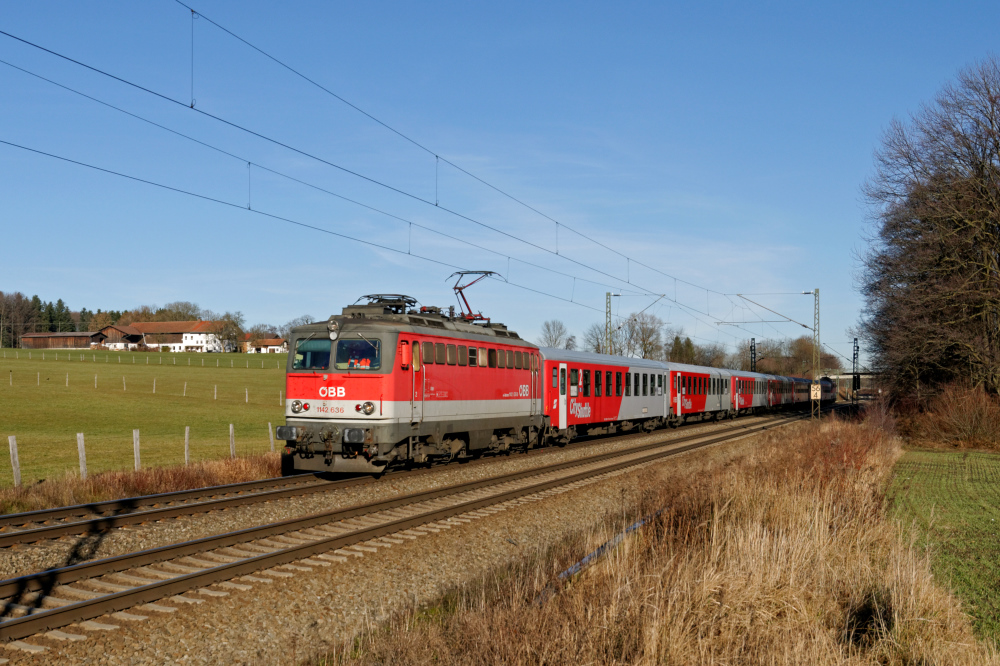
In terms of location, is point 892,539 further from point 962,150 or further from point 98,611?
point 962,150

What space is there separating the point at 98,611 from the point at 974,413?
30553 mm

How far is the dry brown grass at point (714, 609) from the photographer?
5633 millimetres

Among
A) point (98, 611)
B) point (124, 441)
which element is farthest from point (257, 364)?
point (98, 611)

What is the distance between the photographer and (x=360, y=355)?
16.5 m

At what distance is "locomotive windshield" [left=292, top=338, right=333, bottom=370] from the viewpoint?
16.8 meters

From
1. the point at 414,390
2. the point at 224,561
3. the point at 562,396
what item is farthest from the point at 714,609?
the point at 562,396

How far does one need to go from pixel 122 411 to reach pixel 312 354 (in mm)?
31297

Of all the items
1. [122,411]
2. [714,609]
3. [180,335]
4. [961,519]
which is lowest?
[122,411]

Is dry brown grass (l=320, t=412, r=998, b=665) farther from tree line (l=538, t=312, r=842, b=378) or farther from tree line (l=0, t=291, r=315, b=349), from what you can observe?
tree line (l=0, t=291, r=315, b=349)

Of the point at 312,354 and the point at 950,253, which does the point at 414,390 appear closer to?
the point at 312,354

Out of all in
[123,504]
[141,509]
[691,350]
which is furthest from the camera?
[691,350]

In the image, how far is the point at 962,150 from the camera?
30.5 m

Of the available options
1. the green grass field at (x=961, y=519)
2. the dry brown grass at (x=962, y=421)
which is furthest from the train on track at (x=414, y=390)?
the dry brown grass at (x=962, y=421)

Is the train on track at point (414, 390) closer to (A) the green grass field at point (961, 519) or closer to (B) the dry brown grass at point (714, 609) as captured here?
(B) the dry brown grass at point (714, 609)
